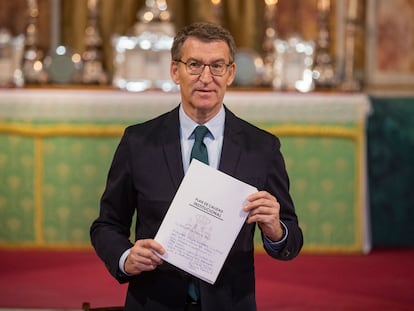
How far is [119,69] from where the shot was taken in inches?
334

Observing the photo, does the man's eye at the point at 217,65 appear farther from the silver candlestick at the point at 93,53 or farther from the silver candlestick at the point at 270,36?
the silver candlestick at the point at 270,36

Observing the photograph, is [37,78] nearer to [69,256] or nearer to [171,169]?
[69,256]

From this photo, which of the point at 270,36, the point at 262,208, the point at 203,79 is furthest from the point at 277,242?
the point at 270,36

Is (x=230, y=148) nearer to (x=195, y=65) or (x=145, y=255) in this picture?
(x=195, y=65)

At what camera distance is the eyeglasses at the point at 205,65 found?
3.03 meters

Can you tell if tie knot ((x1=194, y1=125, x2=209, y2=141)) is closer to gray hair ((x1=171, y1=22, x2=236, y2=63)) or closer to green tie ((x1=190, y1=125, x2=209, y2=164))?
green tie ((x1=190, y1=125, x2=209, y2=164))

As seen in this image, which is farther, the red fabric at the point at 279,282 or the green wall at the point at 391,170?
the green wall at the point at 391,170

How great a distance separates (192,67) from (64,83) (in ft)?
17.9

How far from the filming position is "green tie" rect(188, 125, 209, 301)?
306cm

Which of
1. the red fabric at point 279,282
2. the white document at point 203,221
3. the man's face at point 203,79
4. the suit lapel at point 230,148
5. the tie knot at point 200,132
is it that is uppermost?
the man's face at point 203,79

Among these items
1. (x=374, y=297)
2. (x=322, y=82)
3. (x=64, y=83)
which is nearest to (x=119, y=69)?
(x=64, y=83)

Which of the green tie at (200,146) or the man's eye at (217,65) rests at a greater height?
the man's eye at (217,65)

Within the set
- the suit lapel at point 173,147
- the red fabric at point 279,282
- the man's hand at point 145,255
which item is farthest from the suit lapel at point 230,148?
the red fabric at point 279,282

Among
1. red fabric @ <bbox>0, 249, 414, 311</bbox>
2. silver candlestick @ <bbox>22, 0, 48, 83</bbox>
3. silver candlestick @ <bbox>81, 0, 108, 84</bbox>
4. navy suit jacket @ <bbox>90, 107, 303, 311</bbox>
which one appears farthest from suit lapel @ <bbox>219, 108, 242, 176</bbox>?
silver candlestick @ <bbox>22, 0, 48, 83</bbox>
